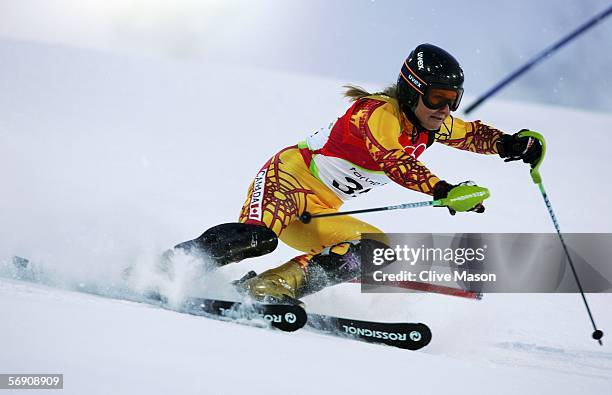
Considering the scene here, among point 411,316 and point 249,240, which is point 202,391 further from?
point 411,316

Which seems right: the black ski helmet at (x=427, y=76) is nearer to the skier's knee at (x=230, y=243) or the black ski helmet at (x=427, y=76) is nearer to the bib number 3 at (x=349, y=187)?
the bib number 3 at (x=349, y=187)

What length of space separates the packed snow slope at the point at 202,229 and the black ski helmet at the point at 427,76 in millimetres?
1146

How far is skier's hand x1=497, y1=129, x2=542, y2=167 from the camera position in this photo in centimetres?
369

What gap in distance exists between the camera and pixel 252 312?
10.1 ft

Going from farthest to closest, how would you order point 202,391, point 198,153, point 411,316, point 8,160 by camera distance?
point 198,153, point 8,160, point 411,316, point 202,391

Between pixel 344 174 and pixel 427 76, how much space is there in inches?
25.7

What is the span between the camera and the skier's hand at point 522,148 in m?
3.69

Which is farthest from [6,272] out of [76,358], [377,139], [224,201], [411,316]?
[224,201]

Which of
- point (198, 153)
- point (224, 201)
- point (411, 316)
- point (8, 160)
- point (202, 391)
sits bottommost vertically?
point (202, 391)

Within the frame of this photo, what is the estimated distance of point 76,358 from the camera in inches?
79.4

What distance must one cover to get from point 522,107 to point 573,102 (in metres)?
1.29

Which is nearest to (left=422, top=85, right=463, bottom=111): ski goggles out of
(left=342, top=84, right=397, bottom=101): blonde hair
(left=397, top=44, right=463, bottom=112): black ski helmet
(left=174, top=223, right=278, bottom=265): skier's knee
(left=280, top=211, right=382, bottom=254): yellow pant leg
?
(left=397, top=44, right=463, bottom=112): black ski helmet

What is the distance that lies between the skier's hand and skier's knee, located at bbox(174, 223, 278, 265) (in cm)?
138

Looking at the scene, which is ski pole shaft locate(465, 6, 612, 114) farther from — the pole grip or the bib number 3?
the bib number 3
